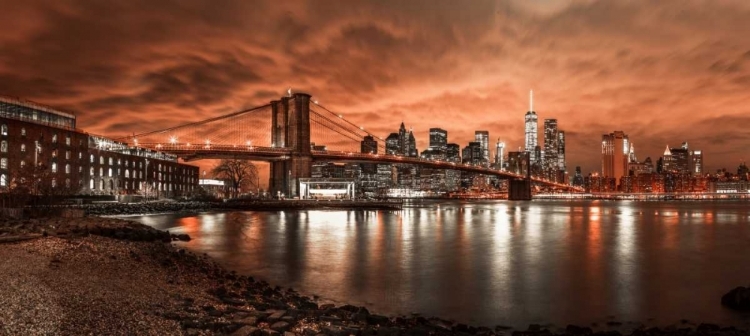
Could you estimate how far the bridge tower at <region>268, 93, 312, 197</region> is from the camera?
224 feet

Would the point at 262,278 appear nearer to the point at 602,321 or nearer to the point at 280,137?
the point at 602,321

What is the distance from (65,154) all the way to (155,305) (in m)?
65.6

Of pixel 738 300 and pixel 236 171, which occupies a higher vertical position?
pixel 236 171

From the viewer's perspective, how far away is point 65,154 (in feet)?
209

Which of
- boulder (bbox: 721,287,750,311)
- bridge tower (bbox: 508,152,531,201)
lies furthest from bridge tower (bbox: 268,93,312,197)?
bridge tower (bbox: 508,152,531,201)

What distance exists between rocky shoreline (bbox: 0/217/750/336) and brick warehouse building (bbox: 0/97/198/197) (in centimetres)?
3424

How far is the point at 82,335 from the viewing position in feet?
21.4

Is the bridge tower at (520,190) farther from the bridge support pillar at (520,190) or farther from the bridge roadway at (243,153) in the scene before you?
the bridge roadway at (243,153)

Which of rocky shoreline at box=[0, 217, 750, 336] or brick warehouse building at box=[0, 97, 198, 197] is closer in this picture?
rocky shoreline at box=[0, 217, 750, 336]

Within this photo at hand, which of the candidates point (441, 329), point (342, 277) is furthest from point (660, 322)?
point (342, 277)

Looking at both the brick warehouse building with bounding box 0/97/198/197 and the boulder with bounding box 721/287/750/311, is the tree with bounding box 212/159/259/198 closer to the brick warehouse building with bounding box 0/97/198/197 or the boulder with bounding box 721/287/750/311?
the brick warehouse building with bounding box 0/97/198/197

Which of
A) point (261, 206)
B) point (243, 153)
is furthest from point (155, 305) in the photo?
point (243, 153)

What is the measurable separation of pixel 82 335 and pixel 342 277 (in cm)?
1048

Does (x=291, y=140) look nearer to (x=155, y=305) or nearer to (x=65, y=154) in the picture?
(x=65, y=154)
